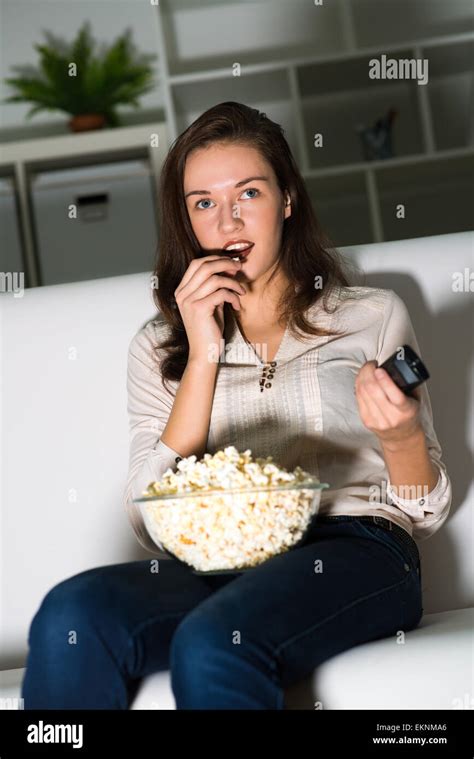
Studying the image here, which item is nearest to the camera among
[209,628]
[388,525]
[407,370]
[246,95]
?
[209,628]

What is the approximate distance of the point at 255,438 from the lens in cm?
144

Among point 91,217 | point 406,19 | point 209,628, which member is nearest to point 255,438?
point 209,628

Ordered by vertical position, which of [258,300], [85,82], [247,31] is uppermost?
[247,31]

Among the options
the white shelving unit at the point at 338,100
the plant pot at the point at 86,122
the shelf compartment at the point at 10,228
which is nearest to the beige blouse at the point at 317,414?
the white shelving unit at the point at 338,100

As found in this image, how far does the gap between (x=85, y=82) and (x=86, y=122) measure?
0.52 ft

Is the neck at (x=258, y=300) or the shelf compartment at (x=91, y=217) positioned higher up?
the shelf compartment at (x=91, y=217)

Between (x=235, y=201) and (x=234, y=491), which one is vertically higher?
(x=235, y=201)

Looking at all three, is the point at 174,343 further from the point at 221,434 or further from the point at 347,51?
the point at 347,51

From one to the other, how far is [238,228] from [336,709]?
0.76 meters

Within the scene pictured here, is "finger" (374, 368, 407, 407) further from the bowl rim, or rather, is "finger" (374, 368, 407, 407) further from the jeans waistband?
the jeans waistband

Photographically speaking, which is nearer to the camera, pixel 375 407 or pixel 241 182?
A: pixel 375 407

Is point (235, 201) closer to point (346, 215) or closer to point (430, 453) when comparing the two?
point (430, 453)

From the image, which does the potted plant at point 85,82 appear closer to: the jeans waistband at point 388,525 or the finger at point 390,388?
the jeans waistband at point 388,525

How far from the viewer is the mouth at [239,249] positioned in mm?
1540
